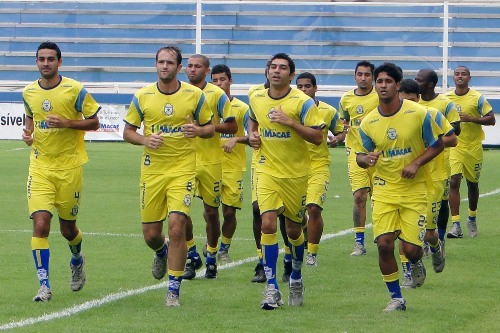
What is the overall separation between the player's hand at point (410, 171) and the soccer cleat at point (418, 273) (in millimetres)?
1286

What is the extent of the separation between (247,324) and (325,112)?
4.83 meters

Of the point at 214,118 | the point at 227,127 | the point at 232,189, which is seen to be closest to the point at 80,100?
the point at 227,127

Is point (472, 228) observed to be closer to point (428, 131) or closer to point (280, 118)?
point (428, 131)

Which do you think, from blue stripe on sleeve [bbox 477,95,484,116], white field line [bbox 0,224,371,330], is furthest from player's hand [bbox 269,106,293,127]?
blue stripe on sleeve [bbox 477,95,484,116]

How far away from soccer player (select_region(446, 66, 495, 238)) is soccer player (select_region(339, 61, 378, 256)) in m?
2.04

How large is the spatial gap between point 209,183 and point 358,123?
8.24 feet

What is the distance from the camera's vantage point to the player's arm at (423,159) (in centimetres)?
992

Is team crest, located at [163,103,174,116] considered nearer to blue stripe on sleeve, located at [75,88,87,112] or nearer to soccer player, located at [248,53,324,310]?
soccer player, located at [248,53,324,310]

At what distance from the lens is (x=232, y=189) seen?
13.3 meters

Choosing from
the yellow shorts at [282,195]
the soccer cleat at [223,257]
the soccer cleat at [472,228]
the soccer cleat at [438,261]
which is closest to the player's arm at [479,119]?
the soccer cleat at [472,228]

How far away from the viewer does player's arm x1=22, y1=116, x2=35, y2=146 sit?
10713 mm

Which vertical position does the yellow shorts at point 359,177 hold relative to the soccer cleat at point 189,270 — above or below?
above

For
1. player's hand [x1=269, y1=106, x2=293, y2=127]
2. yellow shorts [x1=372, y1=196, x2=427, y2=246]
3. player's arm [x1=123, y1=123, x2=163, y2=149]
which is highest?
player's hand [x1=269, y1=106, x2=293, y2=127]

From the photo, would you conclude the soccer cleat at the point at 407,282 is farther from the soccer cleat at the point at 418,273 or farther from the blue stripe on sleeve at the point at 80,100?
the blue stripe on sleeve at the point at 80,100
